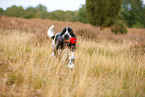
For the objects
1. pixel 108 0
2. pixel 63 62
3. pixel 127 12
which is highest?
pixel 127 12

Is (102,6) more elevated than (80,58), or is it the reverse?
(102,6)

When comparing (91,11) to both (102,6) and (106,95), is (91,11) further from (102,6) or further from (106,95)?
(106,95)

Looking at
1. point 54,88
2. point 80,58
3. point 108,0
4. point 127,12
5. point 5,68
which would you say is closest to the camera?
point 54,88

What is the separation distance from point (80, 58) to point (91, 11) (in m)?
9.08

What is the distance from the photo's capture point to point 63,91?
203 centimetres

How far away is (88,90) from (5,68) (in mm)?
2038

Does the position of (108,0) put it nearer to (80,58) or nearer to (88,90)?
(80,58)

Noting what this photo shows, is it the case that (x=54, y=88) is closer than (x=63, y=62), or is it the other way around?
(x=54, y=88)

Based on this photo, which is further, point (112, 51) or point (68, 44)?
point (112, 51)

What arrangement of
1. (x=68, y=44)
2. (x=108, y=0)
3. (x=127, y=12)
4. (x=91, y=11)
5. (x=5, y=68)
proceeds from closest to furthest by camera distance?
(x=68, y=44) < (x=5, y=68) < (x=108, y=0) < (x=91, y=11) < (x=127, y=12)

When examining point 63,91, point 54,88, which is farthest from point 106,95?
point 54,88

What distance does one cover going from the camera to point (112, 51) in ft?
15.8

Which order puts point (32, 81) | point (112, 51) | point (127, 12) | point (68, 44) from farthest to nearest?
point (127, 12) < point (112, 51) < point (68, 44) < point (32, 81)

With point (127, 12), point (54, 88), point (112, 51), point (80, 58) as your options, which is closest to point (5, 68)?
point (54, 88)
